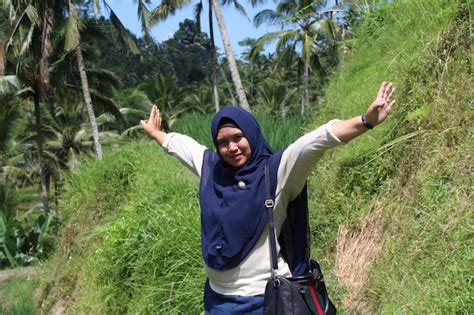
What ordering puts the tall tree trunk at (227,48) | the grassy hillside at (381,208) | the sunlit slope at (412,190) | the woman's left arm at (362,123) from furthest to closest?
the tall tree trunk at (227,48)
the grassy hillside at (381,208)
the sunlit slope at (412,190)
the woman's left arm at (362,123)

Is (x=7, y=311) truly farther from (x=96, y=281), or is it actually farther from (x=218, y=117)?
(x=218, y=117)

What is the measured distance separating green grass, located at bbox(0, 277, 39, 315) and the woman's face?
20.1 feet

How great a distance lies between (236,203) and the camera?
275 cm

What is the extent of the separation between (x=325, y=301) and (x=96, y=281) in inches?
144

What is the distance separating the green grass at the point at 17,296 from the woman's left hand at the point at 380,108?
6656 millimetres

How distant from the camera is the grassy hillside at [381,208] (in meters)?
3.22

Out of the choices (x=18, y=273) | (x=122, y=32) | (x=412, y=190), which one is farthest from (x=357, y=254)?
(x=122, y=32)

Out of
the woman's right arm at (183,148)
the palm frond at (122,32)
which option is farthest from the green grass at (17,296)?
the palm frond at (122,32)

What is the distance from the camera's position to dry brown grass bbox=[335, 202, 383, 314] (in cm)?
383

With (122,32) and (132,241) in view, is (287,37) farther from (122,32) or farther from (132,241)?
(132,241)

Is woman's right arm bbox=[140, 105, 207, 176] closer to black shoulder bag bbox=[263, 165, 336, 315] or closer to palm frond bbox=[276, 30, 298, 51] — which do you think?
black shoulder bag bbox=[263, 165, 336, 315]

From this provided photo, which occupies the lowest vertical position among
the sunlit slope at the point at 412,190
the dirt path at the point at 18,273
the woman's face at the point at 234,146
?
the dirt path at the point at 18,273

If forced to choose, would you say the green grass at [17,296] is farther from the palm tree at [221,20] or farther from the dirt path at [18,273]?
the palm tree at [221,20]

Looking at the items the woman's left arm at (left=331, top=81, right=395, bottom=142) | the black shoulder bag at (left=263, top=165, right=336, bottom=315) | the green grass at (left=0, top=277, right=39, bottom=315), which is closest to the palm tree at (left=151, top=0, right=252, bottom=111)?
the green grass at (left=0, top=277, right=39, bottom=315)
